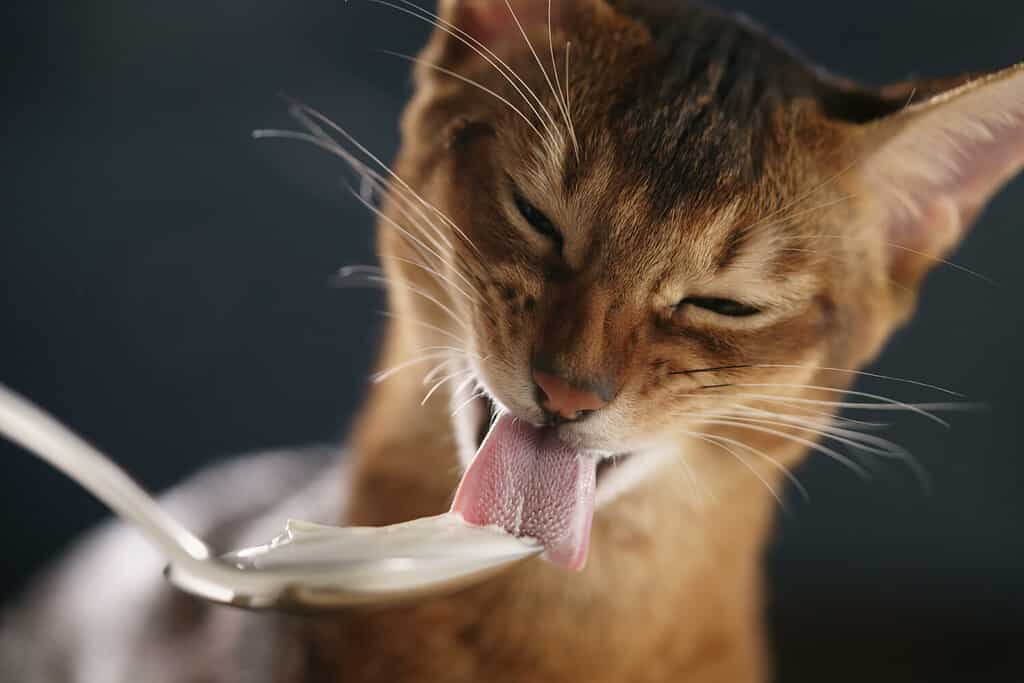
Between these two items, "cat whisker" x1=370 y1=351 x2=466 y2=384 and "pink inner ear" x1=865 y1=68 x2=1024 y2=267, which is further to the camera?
"cat whisker" x1=370 y1=351 x2=466 y2=384

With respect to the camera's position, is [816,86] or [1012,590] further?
[1012,590]

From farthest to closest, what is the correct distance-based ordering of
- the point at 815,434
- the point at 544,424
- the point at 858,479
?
1. the point at 858,479
2. the point at 815,434
3. the point at 544,424

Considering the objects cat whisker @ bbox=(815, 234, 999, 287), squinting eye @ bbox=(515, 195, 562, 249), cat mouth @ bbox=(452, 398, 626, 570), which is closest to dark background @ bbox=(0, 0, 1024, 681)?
cat whisker @ bbox=(815, 234, 999, 287)

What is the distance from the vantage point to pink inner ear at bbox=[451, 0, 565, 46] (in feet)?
2.04

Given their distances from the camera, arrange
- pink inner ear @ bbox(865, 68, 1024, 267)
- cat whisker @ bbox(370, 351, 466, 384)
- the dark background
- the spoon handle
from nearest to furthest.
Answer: the spoon handle < pink inner ear @ bbox(865, 68, 1024, 267) < cat whisker @ bbox(370, 351, 466, 384) < the dark background

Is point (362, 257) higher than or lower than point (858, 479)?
higher

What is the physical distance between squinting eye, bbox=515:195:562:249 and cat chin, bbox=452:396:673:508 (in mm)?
97

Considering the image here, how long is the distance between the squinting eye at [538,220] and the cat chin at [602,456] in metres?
0.10

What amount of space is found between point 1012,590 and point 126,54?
1.02m

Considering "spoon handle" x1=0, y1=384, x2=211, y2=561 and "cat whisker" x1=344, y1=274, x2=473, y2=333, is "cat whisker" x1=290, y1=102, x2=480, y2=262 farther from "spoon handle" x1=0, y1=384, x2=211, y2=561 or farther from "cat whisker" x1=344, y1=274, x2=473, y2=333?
"spoon handle" x1=0, y1=384, x2=211, y2=561

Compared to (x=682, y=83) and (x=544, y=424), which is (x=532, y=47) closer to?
(x=682, y=83)

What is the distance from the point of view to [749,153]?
625 mm

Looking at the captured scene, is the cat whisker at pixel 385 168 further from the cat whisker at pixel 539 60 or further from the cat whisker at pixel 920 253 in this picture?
the cat whisker at pixel 920 253

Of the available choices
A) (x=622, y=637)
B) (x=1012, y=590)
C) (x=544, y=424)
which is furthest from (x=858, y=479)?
(x=544, y=424)
